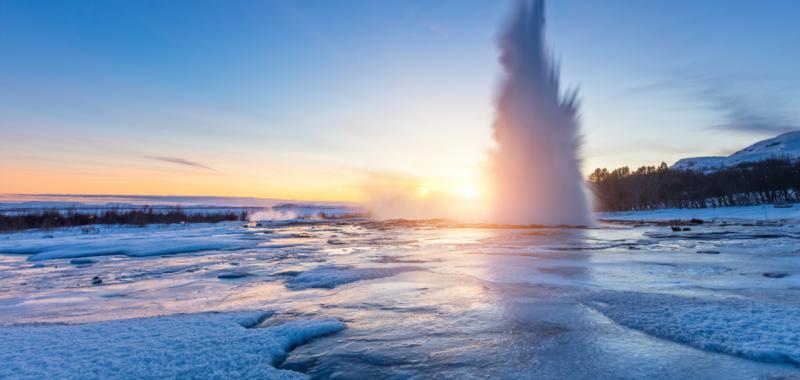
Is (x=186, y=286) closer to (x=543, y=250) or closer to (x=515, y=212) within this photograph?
(x=543, y=250)

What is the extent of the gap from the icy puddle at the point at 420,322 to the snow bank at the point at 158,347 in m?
0.02

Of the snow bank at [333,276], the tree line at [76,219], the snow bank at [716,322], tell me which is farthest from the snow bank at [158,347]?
the tree line at [76,219]

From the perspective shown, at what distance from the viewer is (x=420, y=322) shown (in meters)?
4.82

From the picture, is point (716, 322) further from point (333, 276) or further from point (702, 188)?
point (702, 188)

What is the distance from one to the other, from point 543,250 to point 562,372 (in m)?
9.62

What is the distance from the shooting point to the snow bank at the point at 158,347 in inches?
130

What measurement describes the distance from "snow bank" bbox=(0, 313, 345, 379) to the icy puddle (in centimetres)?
2

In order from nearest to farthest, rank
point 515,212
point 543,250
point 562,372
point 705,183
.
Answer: point 562,372, point 543,250, point 515,212, point 705,183

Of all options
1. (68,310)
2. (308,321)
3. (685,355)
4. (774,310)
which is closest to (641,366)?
(685,355)

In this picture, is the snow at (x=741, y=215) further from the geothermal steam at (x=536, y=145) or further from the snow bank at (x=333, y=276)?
the snow bank at (x=333, y=276)

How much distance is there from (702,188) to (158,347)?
329ft

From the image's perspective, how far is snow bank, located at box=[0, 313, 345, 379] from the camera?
331 cm

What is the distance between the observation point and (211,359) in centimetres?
356

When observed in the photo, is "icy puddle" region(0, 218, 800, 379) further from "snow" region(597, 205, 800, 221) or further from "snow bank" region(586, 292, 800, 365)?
"snow" region(597, 205, 800, 221)
